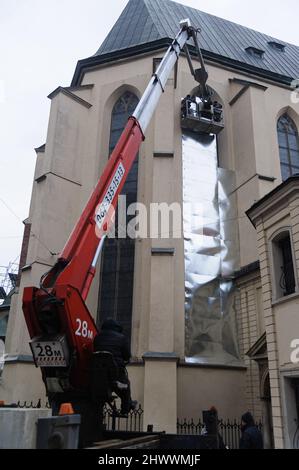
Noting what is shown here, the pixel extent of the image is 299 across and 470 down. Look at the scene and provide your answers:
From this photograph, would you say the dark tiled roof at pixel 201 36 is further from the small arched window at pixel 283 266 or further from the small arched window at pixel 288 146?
the small arched window at pixel 283 266

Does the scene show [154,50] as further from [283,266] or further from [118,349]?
[118,349]

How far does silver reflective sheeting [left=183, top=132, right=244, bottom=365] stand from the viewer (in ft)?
44.0

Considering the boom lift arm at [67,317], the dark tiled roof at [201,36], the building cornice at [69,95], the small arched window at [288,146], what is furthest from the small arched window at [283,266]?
the dark tiled roof at [201,36]

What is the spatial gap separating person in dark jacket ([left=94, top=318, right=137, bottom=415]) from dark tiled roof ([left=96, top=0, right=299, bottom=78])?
15148 mm

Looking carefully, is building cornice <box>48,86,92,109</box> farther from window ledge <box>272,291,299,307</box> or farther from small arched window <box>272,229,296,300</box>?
window ledge <box>272,291,299,307</box>

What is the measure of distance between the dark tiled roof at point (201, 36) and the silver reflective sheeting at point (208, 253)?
18.9ft

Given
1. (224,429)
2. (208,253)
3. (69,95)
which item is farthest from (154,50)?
(224,429)

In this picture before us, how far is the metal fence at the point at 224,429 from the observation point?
11586 millimetres

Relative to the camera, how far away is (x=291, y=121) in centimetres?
1911

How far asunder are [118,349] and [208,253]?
988cm

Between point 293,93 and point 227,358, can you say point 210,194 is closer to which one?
point 227,358

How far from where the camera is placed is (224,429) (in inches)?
476
